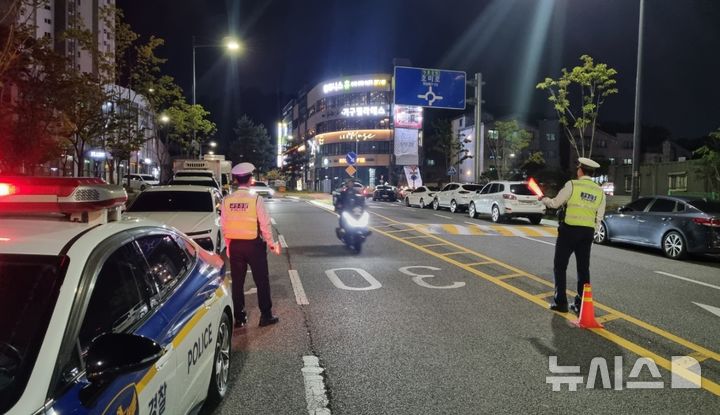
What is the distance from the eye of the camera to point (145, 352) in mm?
2342

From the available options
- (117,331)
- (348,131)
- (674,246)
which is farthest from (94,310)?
(348,131)

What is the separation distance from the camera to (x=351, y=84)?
86.3 metres

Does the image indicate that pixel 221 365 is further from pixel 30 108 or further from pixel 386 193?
pixel 386 193

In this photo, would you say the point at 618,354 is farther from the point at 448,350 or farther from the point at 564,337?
the point at 448,350

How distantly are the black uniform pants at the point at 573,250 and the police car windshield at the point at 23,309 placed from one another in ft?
19.2

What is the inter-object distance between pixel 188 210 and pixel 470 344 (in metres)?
7.19

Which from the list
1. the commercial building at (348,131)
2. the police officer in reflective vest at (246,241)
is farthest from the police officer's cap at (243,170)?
the commercial building at (348,131)

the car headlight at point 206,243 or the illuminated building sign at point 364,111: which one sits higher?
the illuminated building sign at point 364,111

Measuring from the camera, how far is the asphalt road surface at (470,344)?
418cm

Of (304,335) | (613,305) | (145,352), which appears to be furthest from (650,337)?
(145,352)

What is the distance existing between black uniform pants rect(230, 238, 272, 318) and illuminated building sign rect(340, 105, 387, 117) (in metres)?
79.5


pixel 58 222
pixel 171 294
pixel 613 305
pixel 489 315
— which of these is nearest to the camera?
pixel 58 222

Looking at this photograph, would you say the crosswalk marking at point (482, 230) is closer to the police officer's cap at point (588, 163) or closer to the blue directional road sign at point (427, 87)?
the police officer's cap at point (588, 163)

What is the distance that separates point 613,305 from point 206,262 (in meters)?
5.60
